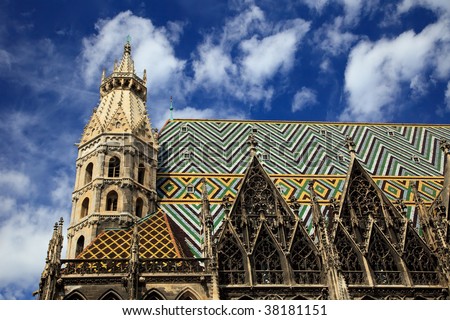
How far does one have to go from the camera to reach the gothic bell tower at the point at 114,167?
18.2 meters

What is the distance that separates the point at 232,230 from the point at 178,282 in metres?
2.45

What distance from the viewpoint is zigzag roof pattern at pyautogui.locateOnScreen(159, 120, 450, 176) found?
2308 centimetres

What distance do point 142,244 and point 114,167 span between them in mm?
4456

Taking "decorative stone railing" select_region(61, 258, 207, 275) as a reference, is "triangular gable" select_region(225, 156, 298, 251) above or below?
above

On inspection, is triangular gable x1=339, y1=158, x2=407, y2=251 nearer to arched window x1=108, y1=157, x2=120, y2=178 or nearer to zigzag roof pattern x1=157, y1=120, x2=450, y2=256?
zigzag roof pattern x1=157, y1=120, x2=450, y2=256

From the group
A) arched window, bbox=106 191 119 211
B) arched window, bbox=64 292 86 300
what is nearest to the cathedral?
arched window, bbox=64 292 86 300

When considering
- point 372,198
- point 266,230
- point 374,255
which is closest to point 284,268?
point 266,230

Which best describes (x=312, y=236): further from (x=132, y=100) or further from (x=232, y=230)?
(x=132, y=100)

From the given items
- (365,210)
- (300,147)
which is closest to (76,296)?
(365,210)

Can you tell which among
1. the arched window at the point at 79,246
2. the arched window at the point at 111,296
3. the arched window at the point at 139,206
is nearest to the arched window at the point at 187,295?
the arched window at the point at 111,296

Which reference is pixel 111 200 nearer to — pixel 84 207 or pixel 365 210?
pixel 84 207

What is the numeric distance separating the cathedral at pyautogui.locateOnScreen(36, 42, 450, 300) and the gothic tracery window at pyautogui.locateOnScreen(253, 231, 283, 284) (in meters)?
0.03

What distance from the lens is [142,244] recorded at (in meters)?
16.4

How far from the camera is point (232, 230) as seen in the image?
53.1 ft
